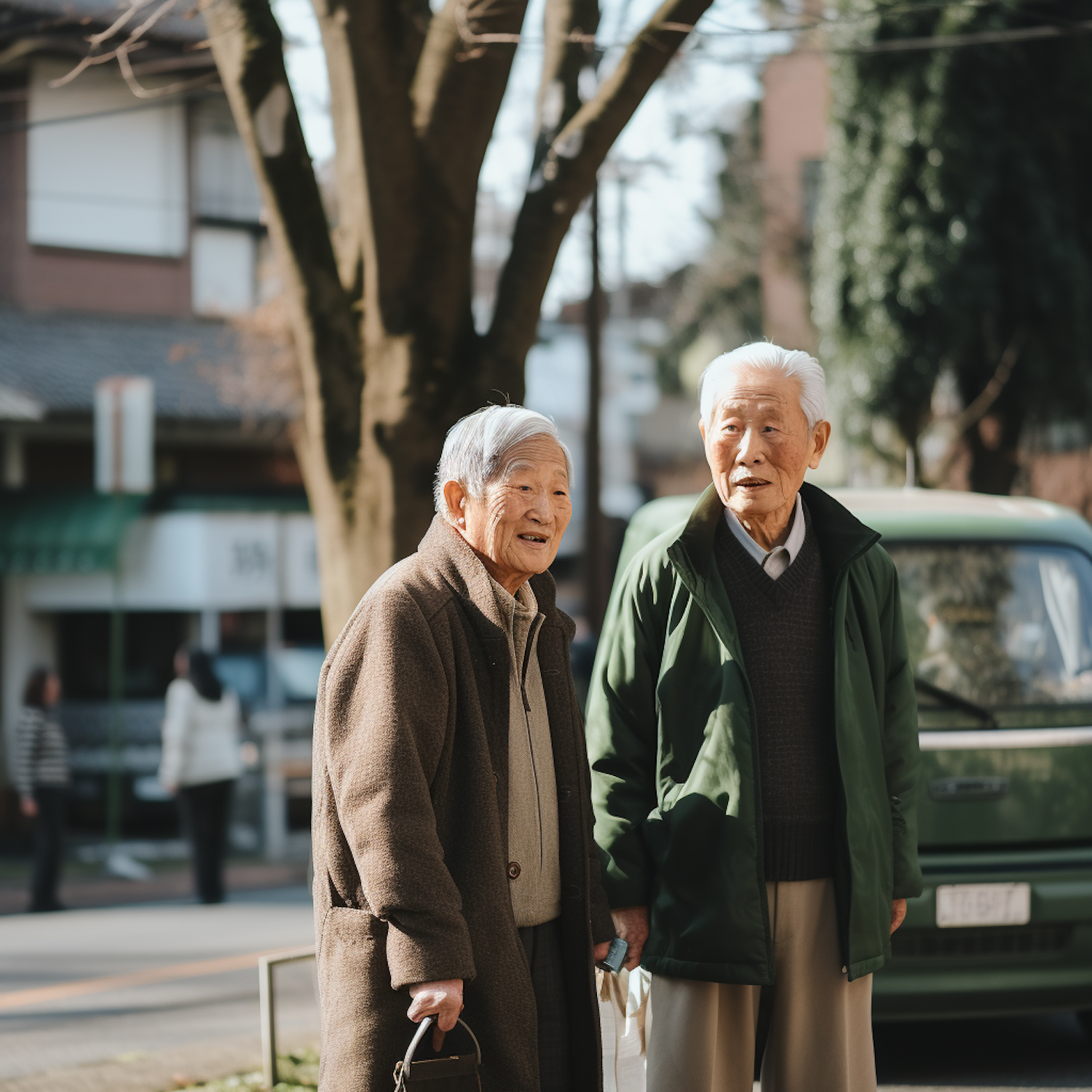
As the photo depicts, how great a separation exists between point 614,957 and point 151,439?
13.6 m

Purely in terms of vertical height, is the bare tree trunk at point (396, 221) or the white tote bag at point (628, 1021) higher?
the bare tree trunk at point (396, 221)

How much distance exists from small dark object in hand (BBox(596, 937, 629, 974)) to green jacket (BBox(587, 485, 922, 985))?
9 centimetres

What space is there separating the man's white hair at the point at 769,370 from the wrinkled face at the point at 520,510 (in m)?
0.55

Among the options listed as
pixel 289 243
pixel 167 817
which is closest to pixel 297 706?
pixel 167 817

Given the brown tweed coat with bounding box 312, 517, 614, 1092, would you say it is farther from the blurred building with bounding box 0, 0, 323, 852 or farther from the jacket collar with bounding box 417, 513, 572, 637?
the blurred building with bounding box 0, 0, 323, 852

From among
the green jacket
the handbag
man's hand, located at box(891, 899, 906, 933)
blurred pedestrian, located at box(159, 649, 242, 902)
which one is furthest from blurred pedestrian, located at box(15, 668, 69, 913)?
the handbag

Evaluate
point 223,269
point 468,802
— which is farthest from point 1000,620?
point 223,269

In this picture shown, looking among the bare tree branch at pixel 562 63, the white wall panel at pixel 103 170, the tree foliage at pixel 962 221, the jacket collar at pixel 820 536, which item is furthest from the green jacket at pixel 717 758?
the white wall panel at pixel 103 170

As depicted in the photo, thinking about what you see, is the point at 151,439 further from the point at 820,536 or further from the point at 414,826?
the point at 414,826

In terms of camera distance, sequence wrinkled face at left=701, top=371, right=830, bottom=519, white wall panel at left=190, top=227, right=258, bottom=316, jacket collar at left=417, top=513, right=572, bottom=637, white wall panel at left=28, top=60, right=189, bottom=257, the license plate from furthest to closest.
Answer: white wall panel at left=190, top=227, right=258, bottom=316, white wall panel at left=28, top=60, right=189, bottom=257, the license plate, wrinkled face at left=701, top=371, right=830, bottom=519, jacket collar at left=417, top=513, right=572, bottom=637

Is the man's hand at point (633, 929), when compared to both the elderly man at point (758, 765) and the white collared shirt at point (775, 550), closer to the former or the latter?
the elderly man at point (758, 765)

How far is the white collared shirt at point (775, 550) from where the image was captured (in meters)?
3.53

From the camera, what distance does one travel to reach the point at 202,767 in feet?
37.4

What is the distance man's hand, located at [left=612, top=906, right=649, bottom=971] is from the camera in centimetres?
349
